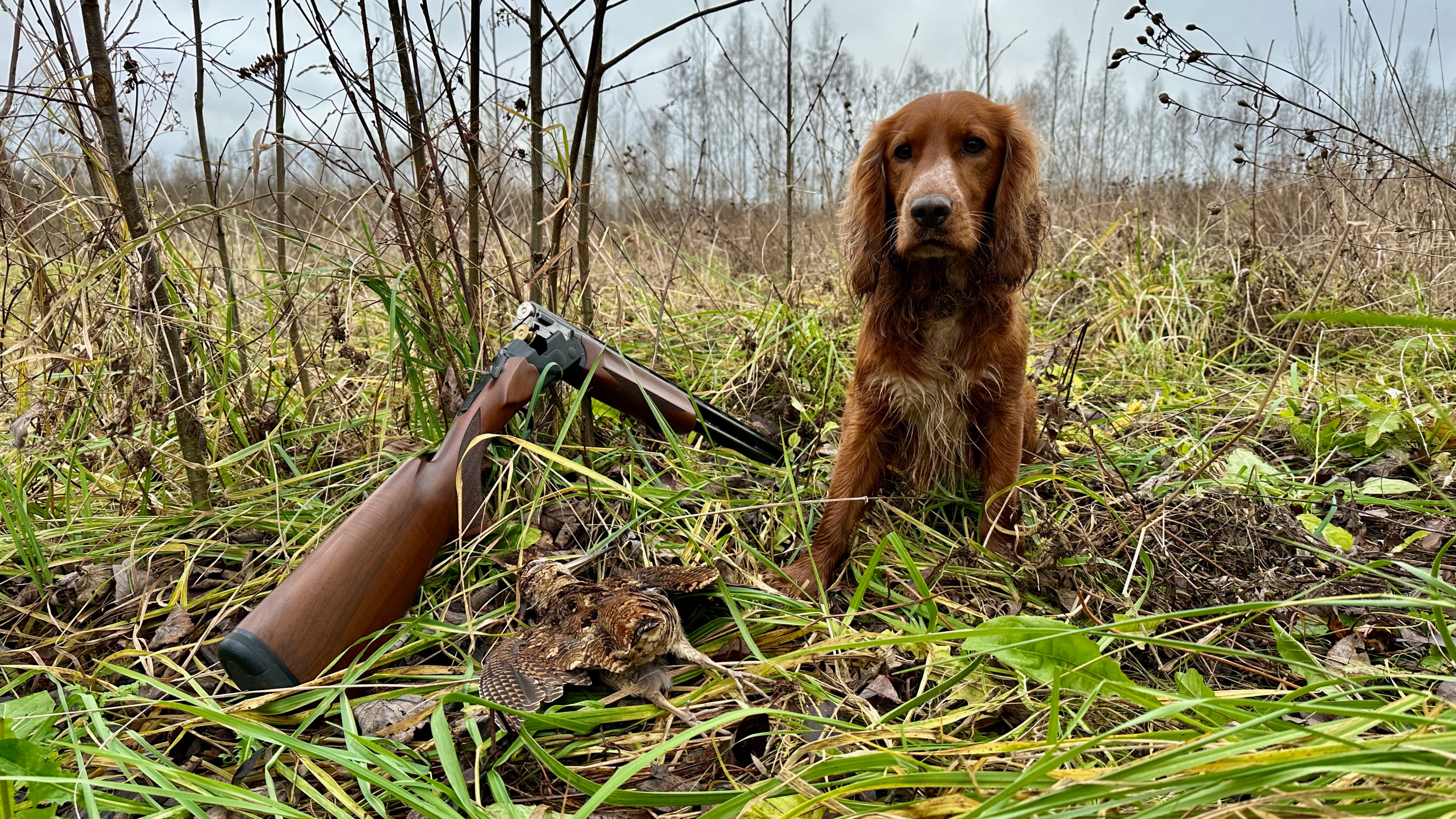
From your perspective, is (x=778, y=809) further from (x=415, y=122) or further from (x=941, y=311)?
(x=415, y=122)

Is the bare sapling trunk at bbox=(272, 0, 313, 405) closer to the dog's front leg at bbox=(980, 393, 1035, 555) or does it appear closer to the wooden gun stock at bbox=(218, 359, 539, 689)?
the wooden gun stock at bbox=(218, 359, 539, 689)

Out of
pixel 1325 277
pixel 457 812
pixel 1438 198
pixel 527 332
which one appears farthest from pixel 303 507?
pixel 1438 198

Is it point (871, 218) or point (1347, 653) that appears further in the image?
point (871, 218)

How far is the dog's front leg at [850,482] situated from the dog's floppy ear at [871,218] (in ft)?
1.14

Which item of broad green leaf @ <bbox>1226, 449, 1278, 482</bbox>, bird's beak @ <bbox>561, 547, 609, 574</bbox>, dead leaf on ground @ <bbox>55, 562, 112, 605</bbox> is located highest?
broad green leaf @ <bbox>1226, 449, 1278, 482</bbox>

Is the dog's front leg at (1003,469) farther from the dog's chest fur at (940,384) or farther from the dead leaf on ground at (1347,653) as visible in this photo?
the dead leaf on ground at (1347,653)

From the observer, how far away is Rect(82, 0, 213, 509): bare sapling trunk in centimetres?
190

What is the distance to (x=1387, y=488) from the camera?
7.60ft

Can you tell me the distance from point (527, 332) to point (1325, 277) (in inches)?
70.4

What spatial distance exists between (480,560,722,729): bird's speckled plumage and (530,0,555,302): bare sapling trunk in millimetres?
1090

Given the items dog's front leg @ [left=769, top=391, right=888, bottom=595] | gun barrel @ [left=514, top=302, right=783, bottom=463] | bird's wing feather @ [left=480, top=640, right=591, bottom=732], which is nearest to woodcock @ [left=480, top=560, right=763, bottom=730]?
bird's wing feather @ [left=480, top=640, right=591, bottom=732]

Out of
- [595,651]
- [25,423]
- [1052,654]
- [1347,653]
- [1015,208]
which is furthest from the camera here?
[1015,208]

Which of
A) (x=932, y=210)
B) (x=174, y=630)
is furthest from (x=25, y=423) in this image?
(x=932, y=210)

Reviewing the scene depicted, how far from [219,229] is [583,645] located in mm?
2023
